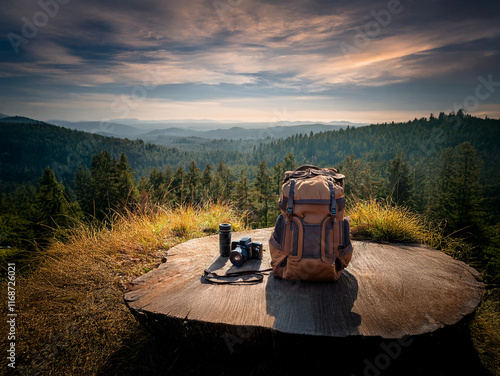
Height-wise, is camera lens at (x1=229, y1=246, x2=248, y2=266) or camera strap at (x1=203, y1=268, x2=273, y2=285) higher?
camera lens at (x1=229, y1=246, x2=248, y2=266)

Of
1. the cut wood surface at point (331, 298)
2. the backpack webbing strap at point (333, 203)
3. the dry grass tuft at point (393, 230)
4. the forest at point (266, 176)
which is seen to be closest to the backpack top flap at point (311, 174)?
the backpack webbing strap at point (333, 203)

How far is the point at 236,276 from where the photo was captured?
3113 millimetres

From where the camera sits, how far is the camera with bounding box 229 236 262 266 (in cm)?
335

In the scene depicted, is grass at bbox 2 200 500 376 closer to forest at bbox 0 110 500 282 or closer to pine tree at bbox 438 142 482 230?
forest at bbox 0 110 500 282

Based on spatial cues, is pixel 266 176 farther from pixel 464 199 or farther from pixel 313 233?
pixel 313 233

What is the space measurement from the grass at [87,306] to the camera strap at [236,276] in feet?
3.12

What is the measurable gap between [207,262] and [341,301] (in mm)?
1840

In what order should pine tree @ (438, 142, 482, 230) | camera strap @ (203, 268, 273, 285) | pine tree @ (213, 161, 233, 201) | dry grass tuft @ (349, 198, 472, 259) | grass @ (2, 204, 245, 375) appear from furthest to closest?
pine tree @ (213, 161, 233, 201)
pine tree @ (438, 142, 482, 230)
dry grass tuft @ (349, 198, 472, 259)
camera strap @ (203, 268, 273, 285)
grass @ (2, 204, 245, 375)

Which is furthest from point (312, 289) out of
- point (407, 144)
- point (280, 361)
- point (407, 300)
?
point (407, 144)

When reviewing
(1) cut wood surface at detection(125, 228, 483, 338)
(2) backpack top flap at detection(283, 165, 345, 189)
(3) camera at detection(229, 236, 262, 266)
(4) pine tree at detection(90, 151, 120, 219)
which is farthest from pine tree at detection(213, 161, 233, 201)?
(1) cut wood surface at detection(125, 228, 483, 338)

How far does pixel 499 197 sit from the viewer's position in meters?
51.5

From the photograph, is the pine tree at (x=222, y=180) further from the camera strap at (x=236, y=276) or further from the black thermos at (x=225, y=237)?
the camera strap at (x=236, y=276)

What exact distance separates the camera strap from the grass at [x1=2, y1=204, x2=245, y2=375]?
37.5 inches

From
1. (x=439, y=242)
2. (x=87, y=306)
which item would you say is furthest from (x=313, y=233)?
(x=439, y=242)
